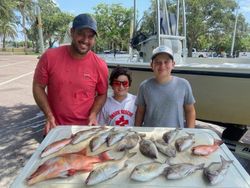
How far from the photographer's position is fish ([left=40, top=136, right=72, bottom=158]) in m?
1.96

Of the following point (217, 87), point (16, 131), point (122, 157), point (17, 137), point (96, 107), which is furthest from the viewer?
point (16, 131)

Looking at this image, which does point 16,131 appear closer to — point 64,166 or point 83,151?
point 83,151

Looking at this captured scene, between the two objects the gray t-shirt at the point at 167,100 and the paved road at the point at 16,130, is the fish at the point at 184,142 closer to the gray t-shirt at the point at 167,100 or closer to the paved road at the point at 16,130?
the gray t-shirt at the point at 167,100

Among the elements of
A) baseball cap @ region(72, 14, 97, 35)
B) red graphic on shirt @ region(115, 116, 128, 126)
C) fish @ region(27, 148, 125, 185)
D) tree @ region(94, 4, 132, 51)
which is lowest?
red graphic on shirt @ region(115, 116, 128, 126)

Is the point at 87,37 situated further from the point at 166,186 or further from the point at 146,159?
the point at 166,186

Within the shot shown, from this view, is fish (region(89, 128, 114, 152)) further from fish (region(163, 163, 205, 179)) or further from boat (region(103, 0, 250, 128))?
boat (region(103, 0, 250, 128))

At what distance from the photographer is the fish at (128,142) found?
2012 mm

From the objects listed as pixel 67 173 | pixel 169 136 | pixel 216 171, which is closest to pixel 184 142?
pixel 169 136

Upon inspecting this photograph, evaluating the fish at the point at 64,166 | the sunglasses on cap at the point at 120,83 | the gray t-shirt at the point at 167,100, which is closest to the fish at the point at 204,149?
the fish at the point at 64,166

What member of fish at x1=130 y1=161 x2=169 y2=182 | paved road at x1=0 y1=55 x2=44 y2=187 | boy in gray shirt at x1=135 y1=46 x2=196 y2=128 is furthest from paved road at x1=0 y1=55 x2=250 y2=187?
fish at x1=130 y1=161 x2=169 y2=182

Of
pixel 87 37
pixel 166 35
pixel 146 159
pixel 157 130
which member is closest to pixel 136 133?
pixel 157 130

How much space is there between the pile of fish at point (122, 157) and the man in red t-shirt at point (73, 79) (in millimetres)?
722

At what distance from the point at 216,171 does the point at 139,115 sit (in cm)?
142

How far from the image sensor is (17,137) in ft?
21.1
